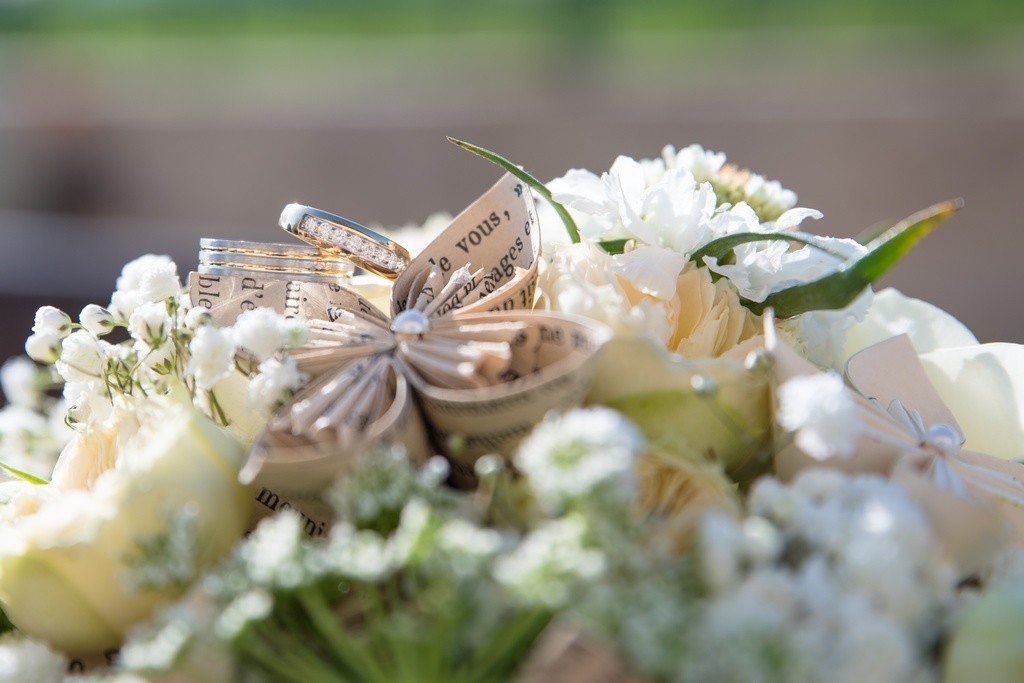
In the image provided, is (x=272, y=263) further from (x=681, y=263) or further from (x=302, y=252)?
(x=681, y=263)

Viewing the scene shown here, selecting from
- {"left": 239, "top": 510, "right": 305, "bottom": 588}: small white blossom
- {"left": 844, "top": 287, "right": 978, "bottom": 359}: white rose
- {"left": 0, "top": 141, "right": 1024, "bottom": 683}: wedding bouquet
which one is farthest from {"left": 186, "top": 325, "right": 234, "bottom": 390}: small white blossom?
{"left": 844, "top": 287, "right": 978, "bottom": 359}: white rose

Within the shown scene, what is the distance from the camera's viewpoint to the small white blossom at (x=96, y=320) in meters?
0.55

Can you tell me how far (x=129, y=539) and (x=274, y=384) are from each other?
0.08m

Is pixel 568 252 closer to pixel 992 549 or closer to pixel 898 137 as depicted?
pixel 992 549

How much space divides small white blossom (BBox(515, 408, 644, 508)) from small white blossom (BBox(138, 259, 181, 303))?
25 cm

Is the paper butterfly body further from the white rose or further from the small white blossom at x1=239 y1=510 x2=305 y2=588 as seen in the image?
the white rose

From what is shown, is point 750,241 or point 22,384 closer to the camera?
point 750,241

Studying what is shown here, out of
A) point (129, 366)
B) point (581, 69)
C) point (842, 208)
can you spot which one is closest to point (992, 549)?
point (129, 366)

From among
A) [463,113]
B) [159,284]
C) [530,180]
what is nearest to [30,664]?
[159,284]

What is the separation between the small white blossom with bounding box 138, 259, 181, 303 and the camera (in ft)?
1.66

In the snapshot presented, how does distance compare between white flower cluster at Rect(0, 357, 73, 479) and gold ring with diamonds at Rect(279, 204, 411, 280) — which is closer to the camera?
gold ring with diamonds at Rect(279, 204, 411, 280)

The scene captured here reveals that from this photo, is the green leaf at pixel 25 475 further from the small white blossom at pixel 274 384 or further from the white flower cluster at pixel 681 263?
the white flower cluster at pixel 681 263

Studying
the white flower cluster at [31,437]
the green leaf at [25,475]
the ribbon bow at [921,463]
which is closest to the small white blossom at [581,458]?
the ribbon bow at [921,463]

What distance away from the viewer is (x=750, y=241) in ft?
1.64
